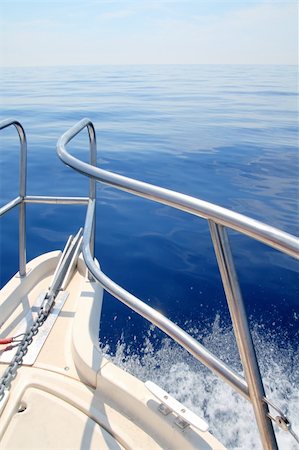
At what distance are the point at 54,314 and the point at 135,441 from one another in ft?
2.20

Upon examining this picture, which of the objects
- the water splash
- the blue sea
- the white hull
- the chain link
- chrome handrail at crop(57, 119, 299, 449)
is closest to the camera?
chrome handrail at crop(57, 119, 299, 449)

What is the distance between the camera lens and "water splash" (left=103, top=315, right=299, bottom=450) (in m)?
1.55

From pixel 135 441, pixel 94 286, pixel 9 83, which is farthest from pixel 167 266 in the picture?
pixel 9 83

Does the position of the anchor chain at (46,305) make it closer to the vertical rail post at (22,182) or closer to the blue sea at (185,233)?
the vertical rail post at (22,182)

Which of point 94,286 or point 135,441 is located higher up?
point 94,286

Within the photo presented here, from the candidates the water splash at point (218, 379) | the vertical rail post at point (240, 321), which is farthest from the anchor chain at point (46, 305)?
the vertical rail post at point (240, 321)

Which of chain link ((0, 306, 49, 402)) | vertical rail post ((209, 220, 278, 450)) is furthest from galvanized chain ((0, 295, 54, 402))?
vertical rail post ((209, 220, 278, 450))

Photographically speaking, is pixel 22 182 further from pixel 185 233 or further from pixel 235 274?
pixel 185 233

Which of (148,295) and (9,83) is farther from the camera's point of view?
(9,83)

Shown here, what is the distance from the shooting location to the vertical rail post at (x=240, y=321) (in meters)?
0.65

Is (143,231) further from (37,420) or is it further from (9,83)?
(9,83)

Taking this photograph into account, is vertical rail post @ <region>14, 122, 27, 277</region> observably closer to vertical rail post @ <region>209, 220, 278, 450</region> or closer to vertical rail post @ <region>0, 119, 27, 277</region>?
vertical rail post @ <region>0, 119, 27, 277</region>

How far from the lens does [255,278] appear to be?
2779 millimetres

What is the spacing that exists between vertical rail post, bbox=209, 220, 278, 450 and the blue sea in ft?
3.12
